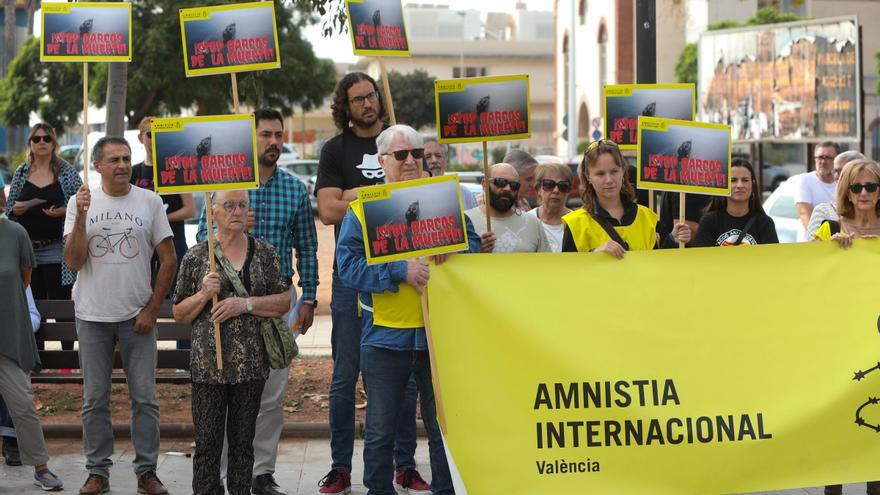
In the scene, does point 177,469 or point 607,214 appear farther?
point 177,469

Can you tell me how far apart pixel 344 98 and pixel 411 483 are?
213 centimetres

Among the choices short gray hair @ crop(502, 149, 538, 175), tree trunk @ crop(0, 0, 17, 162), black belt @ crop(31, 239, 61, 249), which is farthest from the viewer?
tree trunk @ crop(0, 0, 17, 162)

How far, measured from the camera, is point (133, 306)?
699 centimetres

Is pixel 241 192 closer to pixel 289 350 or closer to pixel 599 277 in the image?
pixel 289 350

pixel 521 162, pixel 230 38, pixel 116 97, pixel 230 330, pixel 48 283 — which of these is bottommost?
pixel 48 283

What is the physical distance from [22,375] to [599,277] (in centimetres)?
325

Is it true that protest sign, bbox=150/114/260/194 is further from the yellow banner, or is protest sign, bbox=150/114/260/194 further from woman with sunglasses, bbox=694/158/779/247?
woman with sunglasses, bbox=694/158/779/247

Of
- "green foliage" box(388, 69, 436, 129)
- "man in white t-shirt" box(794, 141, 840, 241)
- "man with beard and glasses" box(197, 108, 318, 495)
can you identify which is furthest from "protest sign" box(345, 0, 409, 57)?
"green foliage" box(388, 69, 436, 129)

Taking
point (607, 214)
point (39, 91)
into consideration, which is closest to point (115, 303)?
point (607, 214)

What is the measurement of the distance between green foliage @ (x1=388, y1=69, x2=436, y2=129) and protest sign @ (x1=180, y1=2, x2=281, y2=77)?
221 ft

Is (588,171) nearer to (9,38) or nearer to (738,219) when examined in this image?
(738,219)

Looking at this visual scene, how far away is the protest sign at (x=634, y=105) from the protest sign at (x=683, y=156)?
0.92 m

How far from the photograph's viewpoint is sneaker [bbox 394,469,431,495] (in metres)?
7.09

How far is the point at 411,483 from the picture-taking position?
7117 mm
